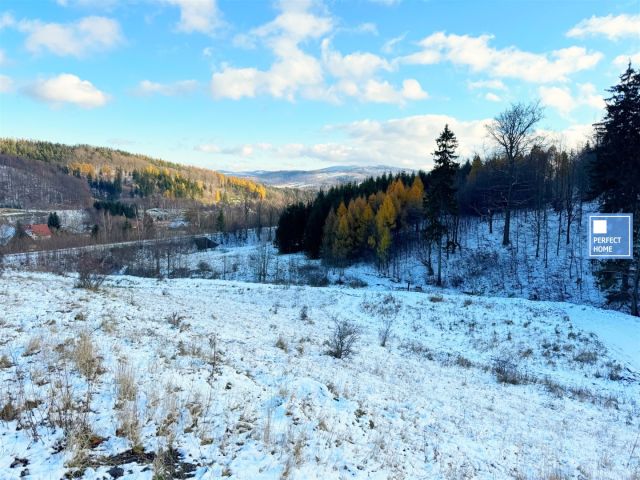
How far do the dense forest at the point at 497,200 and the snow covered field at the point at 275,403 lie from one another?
12.7 metres

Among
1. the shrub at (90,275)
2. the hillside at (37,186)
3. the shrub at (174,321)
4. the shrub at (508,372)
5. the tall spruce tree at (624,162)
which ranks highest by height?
the hillside at (37,186)

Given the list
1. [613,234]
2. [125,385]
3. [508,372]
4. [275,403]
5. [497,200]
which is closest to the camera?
[125,385]

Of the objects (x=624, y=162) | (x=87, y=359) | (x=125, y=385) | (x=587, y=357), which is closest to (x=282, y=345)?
(x=87, y=359)

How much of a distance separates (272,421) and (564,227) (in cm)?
5086

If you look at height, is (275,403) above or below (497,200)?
below

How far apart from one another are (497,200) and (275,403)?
1813 inches

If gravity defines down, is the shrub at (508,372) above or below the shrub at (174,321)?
below

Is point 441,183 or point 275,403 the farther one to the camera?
point 441,183

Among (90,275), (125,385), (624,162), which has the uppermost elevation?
(624,162)

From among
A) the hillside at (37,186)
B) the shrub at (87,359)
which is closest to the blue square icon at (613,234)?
the shrub at (87,359)

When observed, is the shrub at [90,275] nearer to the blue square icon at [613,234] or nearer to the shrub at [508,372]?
the shrub at [508,372]

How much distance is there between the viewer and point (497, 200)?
4509 centimetres

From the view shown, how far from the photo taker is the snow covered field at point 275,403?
436 centimetres

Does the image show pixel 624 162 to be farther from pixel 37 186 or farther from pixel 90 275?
pixel 37 186
